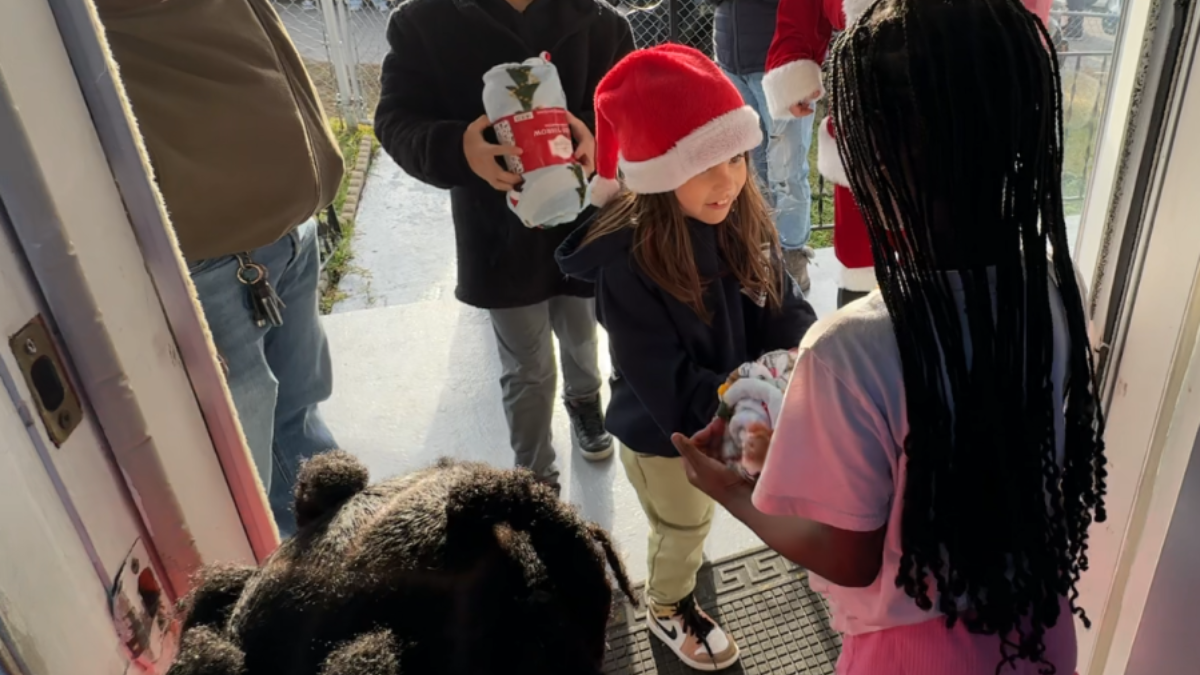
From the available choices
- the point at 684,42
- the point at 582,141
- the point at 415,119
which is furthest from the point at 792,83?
the point at 684,42

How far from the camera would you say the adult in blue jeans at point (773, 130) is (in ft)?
10.6

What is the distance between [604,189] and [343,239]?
285 centimetres

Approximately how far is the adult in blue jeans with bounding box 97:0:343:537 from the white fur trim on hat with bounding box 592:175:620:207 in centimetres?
51

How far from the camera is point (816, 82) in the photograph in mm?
2277

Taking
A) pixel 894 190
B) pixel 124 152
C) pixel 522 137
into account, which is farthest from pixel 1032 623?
pixel 522 137

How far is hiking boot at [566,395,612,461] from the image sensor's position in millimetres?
2430

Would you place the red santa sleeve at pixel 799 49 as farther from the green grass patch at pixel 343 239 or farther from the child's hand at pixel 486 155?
the green grass patch at pixel 343 239

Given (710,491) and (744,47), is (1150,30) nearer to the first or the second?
(710,491)

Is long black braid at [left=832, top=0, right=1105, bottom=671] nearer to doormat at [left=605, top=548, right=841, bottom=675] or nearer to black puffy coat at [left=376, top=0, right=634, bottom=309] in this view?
doormat at [left=605, top=548, right=841, bottom=675]

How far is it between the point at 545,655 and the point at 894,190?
552 mm

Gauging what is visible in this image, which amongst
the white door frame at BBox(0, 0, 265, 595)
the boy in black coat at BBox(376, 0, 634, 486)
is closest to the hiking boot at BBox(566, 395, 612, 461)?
the boy in black coat at BBox(376, 0, 634, 486)

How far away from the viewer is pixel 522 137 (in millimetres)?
1648

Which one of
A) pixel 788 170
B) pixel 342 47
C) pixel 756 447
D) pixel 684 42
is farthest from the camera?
pixel 342 47

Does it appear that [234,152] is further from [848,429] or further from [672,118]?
[848,429]
